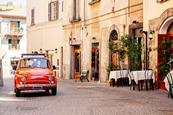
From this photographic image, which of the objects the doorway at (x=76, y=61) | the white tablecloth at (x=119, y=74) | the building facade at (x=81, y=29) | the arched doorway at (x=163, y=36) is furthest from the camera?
the doorway at (x=76, y=61)

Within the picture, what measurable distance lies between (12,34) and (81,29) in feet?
124

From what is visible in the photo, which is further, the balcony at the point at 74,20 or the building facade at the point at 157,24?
the balcony at the point at 74,20

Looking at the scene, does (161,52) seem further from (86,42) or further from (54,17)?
(54,17)

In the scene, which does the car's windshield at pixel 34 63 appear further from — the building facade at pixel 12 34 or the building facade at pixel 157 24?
the building facade at pixel 12 34

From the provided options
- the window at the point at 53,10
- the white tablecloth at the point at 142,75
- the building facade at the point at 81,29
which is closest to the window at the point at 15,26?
the building facade at the point at 81,29

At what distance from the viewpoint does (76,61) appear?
39.8 metres

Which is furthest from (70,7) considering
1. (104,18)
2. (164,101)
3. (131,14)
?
(164,101)

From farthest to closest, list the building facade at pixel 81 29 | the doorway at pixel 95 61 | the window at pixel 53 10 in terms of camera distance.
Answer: the window at pixel 53 10, the doorway at pixel 95 61, the building facade at pixel 81 29

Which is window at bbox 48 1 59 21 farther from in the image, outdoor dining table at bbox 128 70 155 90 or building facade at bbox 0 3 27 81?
building facade at bbox 0 3 27 81

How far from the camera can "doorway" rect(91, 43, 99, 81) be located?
34750 millimetres

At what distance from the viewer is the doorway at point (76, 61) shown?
3907 centimetres

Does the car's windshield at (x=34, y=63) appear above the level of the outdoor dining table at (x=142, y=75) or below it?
above

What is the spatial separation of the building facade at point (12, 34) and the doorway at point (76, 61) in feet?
111

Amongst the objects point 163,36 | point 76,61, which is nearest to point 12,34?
point 76,61
